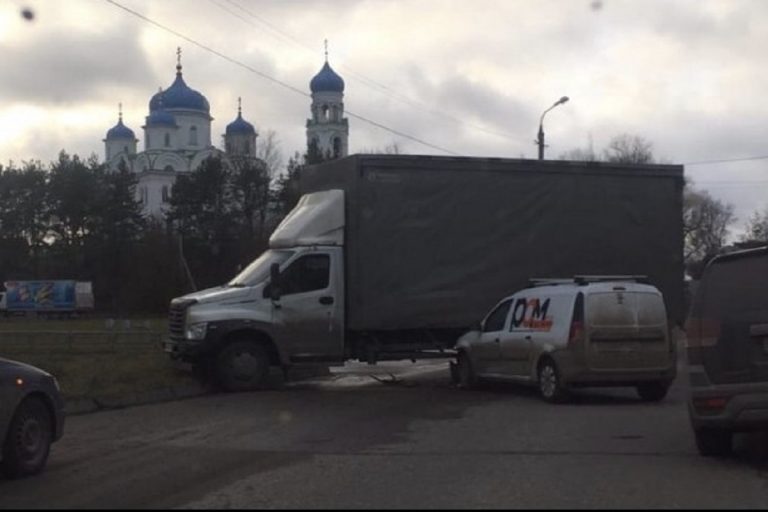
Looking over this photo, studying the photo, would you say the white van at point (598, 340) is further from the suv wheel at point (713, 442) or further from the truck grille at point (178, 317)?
the truck grille at point (178, 317)

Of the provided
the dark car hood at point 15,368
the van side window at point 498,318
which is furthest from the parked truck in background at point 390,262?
the dark car hood at point 15,368

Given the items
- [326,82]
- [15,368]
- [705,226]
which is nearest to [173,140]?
[326,82]

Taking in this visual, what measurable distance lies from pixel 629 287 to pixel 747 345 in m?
6.20

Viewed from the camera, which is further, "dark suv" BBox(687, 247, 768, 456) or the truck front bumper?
the truck front bumper

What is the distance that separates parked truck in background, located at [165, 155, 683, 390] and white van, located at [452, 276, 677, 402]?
298cm

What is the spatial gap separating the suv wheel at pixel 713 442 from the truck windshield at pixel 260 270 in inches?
394

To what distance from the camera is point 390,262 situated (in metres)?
19.9

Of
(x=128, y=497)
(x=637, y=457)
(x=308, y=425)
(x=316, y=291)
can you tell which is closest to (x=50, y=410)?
(x=128, y=497)

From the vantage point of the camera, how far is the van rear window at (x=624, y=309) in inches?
650

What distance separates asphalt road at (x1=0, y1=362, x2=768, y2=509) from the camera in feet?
30.1

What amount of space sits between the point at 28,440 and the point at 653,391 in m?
9.71

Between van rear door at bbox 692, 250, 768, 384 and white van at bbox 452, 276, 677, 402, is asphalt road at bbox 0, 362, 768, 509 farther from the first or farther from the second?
van rear door at bbox 692, 250, 768, 384

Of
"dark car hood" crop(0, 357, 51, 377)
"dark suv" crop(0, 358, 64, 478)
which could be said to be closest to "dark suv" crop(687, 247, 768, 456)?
"dark suv" crop(0, 358, 64, 478)

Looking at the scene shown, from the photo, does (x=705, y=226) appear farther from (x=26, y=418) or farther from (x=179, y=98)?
(x=26, y=418)
